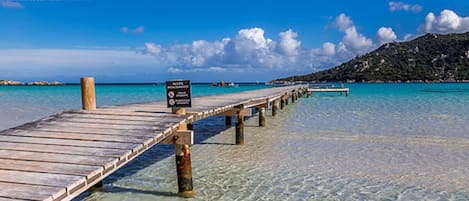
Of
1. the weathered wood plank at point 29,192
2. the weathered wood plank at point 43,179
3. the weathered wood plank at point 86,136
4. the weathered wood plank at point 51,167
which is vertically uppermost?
the weathered wood plank at point 86,136

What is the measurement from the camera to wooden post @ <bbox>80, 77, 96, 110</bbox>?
7.20 metres

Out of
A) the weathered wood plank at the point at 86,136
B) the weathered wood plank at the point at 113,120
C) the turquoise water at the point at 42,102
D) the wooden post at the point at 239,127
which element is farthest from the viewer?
the turquoise water at the point at 42,102

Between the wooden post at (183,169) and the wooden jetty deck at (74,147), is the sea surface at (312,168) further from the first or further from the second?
the wooden jetty deck at (74,147)

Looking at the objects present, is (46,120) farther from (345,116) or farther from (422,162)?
(345,116)

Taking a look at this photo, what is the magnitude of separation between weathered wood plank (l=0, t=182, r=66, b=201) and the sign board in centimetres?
347

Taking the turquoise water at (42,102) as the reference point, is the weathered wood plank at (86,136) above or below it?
above

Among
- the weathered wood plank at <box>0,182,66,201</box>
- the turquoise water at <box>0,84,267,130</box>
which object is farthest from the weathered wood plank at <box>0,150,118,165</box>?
the turquoise water at <box>0,84,267,130</box>

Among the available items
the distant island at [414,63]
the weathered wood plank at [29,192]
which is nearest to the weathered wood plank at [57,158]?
the weathered wood plank at [29,192]

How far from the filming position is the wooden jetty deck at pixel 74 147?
12.2ft

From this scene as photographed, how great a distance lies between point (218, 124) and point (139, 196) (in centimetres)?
1040

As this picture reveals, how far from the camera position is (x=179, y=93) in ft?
22.6

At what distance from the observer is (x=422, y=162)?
926 cm

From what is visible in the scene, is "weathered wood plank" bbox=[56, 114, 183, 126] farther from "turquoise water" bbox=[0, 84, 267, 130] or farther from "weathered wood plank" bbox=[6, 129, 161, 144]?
"turquoise water" bbox=[0, 84, 267, 130]

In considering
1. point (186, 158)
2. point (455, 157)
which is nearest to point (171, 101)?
point (186, 158)
